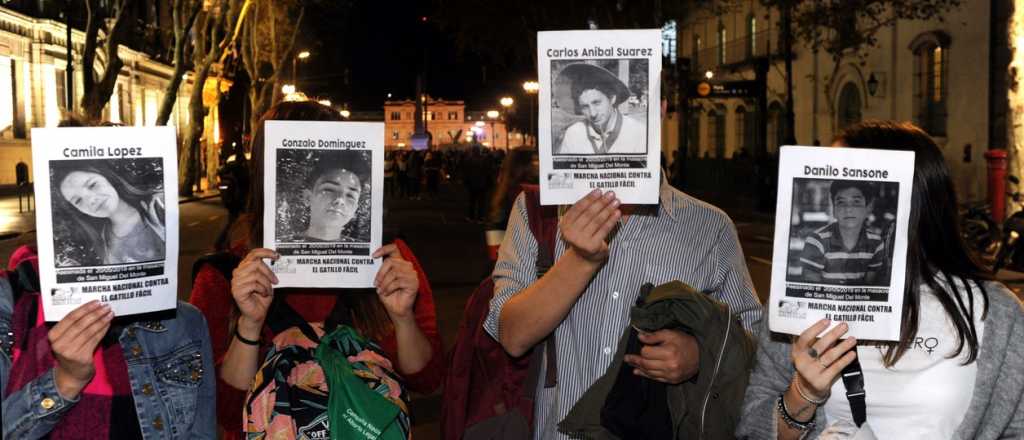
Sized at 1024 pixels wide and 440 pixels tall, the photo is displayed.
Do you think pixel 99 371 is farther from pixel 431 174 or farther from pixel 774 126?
pixel 431 174

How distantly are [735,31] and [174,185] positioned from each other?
45.0 meters

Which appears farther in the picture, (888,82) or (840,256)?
(888,82)

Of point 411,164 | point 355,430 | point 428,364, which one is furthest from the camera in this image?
point 411,164

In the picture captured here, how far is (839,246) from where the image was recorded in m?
2.67

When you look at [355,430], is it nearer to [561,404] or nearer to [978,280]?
[561,404]

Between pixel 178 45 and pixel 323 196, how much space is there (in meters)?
39.5

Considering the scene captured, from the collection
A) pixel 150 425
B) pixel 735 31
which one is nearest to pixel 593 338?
pixel 150 425

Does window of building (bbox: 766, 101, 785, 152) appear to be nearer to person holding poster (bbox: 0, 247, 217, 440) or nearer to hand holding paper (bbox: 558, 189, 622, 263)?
hand holding paper (bbox: 558, 189, 622, 263)

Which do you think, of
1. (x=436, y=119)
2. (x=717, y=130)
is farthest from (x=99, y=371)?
(x=436, y=119)

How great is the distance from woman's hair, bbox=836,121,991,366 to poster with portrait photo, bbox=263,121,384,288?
1408mm

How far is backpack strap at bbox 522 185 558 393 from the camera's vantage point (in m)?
3.30

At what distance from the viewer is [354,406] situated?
315cm

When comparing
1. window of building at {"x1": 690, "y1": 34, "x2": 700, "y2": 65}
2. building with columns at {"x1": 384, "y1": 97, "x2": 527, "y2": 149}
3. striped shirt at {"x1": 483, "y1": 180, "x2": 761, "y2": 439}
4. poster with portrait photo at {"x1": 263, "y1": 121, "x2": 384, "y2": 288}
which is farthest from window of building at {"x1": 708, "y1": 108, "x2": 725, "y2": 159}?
building with columns at {"x1": 384, "y1": 97, "x2": 527, "y2": 149}

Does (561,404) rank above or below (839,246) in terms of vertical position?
below
